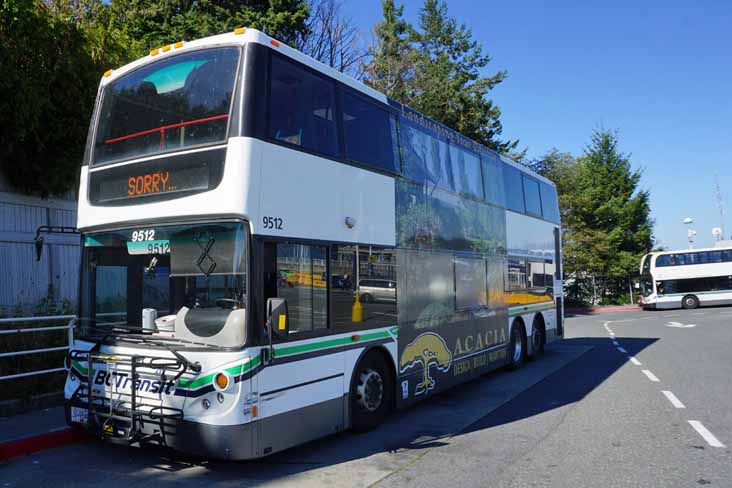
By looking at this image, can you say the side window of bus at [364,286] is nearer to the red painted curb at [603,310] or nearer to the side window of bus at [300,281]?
the side window of bus at [300,281]

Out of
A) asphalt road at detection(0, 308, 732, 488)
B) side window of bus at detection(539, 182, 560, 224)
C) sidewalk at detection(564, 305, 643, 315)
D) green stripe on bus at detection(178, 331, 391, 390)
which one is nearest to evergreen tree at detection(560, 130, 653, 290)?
sidewalk at detection(564, 305, 643, 315)

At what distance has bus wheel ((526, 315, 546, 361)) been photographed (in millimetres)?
13742

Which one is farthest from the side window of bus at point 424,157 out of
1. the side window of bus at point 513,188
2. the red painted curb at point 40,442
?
the red painted curb at point 40,442

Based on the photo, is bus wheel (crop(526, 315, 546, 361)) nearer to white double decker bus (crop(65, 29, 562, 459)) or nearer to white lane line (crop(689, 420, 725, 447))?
white lane line (crop(689, 420, 725, 447))

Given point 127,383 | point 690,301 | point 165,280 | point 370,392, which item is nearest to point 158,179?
point 165,280

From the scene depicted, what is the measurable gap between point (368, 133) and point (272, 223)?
7.77ft

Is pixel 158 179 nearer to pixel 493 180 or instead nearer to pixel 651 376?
pixel 493 180

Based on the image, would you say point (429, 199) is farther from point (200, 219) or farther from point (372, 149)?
point (200, 219)

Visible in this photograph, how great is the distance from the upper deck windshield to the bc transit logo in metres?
2.32

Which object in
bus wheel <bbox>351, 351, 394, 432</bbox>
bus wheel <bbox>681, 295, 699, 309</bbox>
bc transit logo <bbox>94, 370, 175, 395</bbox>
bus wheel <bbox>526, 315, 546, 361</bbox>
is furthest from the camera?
bus wheel <bbox>681, 295, 699, 309</bbox>

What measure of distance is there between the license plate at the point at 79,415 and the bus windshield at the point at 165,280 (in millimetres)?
803

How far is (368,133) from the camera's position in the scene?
7.54m

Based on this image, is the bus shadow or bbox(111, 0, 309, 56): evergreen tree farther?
bbox(111, 0, 309, 56): evergreen tree

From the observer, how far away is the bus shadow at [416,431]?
5.93m
